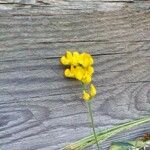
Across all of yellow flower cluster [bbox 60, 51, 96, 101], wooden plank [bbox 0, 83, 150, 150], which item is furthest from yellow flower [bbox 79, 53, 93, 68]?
wooden plank [bbox 0, 83, 150, 150]

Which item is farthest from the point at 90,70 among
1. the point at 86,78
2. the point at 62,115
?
the point at 62,115

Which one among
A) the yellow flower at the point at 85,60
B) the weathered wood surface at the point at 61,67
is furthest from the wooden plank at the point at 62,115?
the yellow flower at the point at 85,60

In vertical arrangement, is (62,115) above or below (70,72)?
below

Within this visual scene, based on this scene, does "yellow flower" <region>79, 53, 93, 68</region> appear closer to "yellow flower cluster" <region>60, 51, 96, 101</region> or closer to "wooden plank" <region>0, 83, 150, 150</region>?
"yellow flower cluster" <region>60, 51, 96, 101</region>

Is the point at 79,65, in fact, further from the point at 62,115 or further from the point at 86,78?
the point at 62,115

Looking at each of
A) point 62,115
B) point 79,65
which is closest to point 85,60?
point 79,65

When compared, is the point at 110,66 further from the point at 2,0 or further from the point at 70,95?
the point at 2,0

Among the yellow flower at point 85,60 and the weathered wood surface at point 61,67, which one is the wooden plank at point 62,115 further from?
the yellow flower at point 85,60
